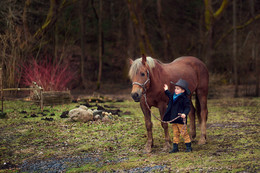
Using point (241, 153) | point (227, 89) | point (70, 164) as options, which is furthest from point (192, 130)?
point (227, 89)

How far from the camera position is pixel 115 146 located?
7.20m

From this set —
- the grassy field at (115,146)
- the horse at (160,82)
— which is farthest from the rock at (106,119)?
the horse at (160,82)

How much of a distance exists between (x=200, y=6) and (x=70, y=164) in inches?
871

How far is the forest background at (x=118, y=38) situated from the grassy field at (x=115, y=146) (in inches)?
205

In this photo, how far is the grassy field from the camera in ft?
17.9

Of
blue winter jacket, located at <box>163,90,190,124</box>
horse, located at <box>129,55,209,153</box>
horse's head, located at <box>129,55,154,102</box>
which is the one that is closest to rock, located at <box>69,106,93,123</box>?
horse, located at <box>129,55,209,153</box>

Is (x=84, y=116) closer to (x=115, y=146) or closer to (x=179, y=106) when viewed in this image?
(x=115, y=146)

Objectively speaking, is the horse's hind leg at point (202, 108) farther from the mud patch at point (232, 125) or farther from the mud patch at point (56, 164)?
the mud patch at point (56, 164)

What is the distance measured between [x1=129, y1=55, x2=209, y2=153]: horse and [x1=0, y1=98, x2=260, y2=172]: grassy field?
0.55m

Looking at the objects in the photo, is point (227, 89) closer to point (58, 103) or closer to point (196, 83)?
point (58, 103)

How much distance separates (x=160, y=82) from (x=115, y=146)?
188 cm

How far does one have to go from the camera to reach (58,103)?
44.3 ft

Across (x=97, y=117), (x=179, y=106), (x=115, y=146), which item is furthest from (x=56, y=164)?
(x=97, y=117)

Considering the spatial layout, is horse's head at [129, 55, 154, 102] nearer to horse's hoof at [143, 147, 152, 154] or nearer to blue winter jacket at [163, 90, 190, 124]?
blue winter jacket at [163, 90, 190, 124]
